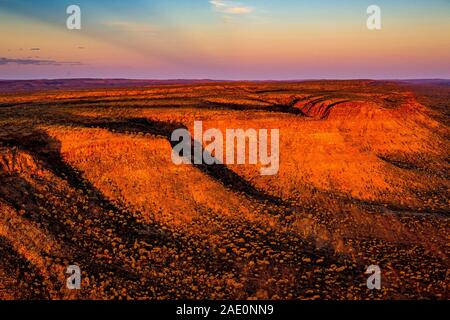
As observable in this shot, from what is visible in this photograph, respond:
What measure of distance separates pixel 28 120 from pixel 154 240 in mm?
13129

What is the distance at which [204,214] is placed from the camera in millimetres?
20516

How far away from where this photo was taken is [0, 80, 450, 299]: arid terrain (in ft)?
50.1

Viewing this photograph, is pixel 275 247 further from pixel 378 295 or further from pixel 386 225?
pixel 386 225

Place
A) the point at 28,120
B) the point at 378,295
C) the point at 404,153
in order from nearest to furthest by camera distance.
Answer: the point at 378,295 < the point at 28,120 < the point at 404,153

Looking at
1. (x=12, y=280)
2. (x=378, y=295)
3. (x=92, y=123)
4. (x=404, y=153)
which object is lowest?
(x=378, y=295)

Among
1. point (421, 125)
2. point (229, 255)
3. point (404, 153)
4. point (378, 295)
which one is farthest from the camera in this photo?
point (421, 125)

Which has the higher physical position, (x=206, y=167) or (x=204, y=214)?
(x=206, y=167)

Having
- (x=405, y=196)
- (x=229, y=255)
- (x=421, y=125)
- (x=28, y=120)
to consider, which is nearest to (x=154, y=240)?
(x=229, y=255)

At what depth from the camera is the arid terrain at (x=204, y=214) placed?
15273 mm

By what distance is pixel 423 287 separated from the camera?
15664mm

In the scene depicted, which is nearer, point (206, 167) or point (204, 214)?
point (204, 214)

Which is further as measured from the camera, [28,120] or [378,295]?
[28,120]

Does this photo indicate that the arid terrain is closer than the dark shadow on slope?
Yes

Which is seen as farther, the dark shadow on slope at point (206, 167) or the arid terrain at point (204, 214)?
the dark shadow on slope at point (206, 167)
